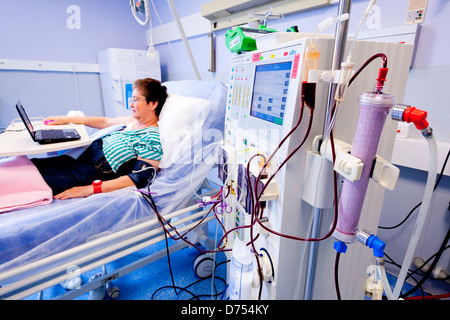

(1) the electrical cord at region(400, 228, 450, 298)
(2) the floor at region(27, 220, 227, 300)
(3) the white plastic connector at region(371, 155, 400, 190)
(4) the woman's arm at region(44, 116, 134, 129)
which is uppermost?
(3) the white plastic connector at region(371, 155, 400, 190)

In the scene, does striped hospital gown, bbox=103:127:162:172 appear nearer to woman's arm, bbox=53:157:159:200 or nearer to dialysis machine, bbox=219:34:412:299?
woman's arm, bbox=53:157:159:200

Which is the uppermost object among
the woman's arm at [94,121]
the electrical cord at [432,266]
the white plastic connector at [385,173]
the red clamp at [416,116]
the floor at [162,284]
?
the red clamp at [416,116]

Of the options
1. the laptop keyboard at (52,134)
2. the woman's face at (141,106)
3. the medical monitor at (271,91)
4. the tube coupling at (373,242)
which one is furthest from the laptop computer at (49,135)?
the tube coupling at (373,242)

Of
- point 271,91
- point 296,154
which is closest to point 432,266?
point 296,154

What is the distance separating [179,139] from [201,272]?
847mm

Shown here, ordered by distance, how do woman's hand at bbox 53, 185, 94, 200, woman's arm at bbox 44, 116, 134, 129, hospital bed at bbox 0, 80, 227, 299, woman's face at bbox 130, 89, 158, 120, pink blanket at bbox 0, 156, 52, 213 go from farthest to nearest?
woman's arm at bbox 44, 116, 134, 129 < woman's face at bbox 130, 89, 158, 120 < woman's hand at bbox 53, 185, 94, 200 < pink blanket at bbox 0, 156, 52, 213 < hospital bed at bbox 0, 80, 227, 299

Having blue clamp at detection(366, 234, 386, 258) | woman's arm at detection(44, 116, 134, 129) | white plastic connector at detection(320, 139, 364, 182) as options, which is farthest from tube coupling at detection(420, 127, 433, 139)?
woman's arm at detection(44, 116, 134, 129)

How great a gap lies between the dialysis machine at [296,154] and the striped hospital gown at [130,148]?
612mm

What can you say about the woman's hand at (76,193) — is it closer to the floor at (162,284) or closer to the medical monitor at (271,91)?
the floor at (162,284)

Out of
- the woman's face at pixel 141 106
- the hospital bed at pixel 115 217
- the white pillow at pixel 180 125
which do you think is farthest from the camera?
the woman's face at pixel 141 106

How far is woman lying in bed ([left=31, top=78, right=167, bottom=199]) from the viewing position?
1.35 meters

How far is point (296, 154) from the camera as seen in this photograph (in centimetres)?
74

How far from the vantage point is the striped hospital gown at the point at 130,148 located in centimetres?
148
